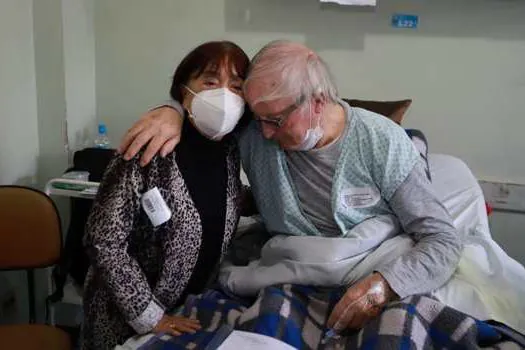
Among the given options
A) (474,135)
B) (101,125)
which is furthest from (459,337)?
(101,125)

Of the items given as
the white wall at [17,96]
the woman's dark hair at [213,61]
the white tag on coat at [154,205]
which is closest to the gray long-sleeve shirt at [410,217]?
the woman's dark hair at [213,61]

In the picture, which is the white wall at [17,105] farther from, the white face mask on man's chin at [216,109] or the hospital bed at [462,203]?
the white face mask on man's chin at [216,109]

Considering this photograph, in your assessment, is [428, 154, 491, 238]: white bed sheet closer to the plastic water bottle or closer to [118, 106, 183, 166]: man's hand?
[118, 106, 183, 166]: man's hand

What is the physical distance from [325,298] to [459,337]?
319 millimetres

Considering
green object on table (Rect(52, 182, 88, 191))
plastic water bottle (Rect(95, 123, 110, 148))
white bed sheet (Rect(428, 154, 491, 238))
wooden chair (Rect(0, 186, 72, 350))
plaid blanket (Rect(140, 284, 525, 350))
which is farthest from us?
plastic water bottle (Rect(95, 123, 110, 148))

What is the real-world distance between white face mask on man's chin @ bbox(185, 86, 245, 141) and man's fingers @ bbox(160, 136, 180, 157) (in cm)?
7

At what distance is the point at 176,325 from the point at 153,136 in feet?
1.44

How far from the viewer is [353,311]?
123cm

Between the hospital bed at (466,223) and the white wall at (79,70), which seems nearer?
the hospital bed at (466,223)

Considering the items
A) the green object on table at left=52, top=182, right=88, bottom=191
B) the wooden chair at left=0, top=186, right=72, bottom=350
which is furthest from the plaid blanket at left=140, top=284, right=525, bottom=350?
the green object on table at left=52, top=182, right=88, bottom=191

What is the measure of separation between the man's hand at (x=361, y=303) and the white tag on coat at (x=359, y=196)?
0.21 meters

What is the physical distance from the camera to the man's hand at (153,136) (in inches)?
50.7

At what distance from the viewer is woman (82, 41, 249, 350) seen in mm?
1284

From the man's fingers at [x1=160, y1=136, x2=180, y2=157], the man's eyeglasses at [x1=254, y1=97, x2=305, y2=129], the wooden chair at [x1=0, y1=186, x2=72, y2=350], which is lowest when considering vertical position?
the wooden chair at [x1=0, y1=186, x2=72, y2=350]
